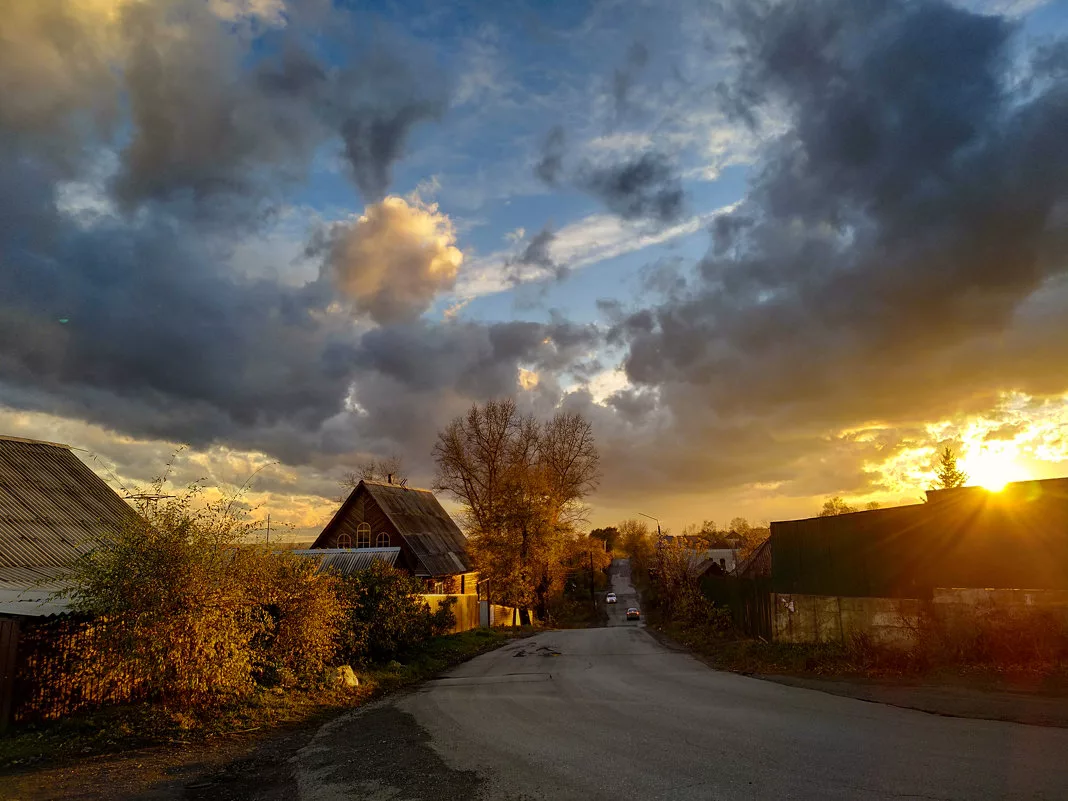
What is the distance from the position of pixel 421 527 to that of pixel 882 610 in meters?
36.0

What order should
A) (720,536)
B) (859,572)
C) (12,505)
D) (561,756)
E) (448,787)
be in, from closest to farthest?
(448,787) → (561,756) → (859,572) → (12,505) → (720,536)

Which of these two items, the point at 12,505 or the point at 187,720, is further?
the point at 12,505

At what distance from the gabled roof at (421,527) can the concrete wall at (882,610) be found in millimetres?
26253

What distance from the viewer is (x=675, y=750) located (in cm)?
910

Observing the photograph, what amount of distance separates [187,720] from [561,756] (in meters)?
6.76

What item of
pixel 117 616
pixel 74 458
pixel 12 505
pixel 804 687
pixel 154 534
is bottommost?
pixel 804 687

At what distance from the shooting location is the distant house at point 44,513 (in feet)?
56.8

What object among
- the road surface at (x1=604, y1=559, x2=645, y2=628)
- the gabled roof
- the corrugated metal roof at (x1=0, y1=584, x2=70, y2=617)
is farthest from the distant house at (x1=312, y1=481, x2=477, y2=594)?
the corrugated metal roof at (x1=0, y1=584, x2=70, y2=617)

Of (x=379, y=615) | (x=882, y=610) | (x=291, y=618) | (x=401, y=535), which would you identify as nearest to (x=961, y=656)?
(x=882, y=610)

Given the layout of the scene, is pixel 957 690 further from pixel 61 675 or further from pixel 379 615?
pixel 61 675

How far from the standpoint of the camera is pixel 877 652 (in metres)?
15.5

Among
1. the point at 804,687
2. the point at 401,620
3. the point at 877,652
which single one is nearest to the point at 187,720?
the point at 401,620

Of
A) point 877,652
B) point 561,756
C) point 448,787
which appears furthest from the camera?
point 877,652

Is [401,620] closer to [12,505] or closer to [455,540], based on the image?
[12,505]
